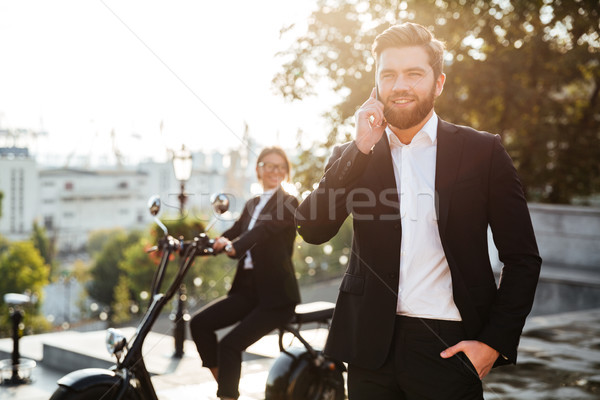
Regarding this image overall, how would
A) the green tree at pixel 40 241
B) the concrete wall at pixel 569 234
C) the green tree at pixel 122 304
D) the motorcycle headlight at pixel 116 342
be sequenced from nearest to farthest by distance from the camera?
the motorcycle headlight at pixel 116 342 < the concrete wall at pixel 569 234 < the green tree at pixel 122 304 < the green tree at pixel 40 241

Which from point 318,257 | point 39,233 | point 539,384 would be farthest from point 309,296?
point 39,233

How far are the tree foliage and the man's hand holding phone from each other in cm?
682

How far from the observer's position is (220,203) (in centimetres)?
358

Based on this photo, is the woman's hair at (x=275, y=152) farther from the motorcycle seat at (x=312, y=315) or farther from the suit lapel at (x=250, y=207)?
the motorcycle seat at (x=312, y=315)

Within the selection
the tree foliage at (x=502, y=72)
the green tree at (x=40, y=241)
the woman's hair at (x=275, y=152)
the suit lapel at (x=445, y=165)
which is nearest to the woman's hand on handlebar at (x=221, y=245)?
the woman's hair at (x=275, y=152)

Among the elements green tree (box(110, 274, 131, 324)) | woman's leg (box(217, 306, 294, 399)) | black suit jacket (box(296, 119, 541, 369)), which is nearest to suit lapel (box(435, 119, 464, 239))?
black suit jacket (box(296, 119, 541, 369))

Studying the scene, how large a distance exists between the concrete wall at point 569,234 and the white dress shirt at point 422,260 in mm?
11201

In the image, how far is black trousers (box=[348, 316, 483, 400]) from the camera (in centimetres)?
200

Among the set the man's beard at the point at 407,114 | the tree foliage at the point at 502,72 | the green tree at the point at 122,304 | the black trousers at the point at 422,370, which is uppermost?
the tree foliage at the point at 502,72

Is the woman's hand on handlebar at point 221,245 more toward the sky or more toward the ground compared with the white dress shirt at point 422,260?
more toward the ground

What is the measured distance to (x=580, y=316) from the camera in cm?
951

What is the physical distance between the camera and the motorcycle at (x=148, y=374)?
127 inches

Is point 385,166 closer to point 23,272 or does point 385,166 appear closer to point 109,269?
point 23,272

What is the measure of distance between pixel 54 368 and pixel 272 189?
17.5 ft
